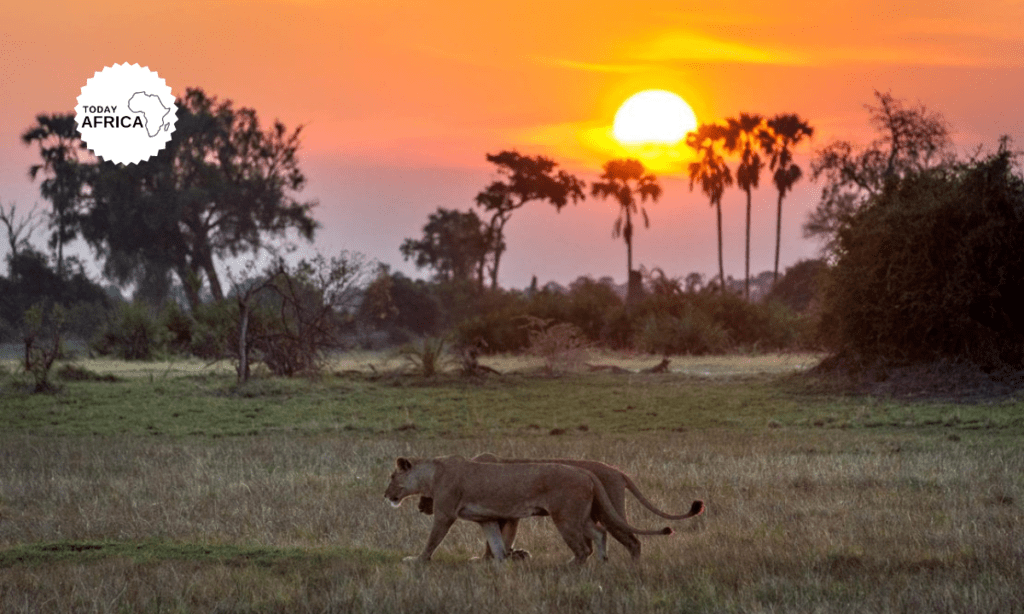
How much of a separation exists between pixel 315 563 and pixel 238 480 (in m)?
6.38

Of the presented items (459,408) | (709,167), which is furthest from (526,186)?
(459,408)

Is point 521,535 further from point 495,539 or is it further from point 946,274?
point 946,274

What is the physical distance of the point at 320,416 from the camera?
2634cm

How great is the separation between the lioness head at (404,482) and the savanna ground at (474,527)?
0.52 metres

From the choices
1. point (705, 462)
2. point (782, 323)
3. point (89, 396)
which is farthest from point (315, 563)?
point (782, 323)

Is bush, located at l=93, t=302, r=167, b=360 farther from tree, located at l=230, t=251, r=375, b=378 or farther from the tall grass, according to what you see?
the tall grass

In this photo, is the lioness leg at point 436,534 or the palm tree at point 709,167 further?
the palm tree at point 709,167

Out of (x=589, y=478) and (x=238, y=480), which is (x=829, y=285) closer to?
(x=238, y=480)

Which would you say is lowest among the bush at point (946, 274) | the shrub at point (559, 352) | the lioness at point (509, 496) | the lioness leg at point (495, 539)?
the lioness leg at point (495, 539)

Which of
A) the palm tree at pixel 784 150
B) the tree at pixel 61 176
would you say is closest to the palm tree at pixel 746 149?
the palm tree at pixel 784 150

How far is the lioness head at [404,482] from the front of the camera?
10648 mm

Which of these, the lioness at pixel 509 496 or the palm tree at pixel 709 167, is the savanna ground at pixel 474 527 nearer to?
the lioness at pixel 509 496

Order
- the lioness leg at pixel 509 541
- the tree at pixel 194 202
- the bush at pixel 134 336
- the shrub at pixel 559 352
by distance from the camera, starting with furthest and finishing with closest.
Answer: the tree at pixel 194 202 → the bush at pixel 134 336 → the shrub at pixel 559 352 → the lioness leg at pixel 509 541

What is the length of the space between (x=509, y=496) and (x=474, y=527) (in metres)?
2.88
